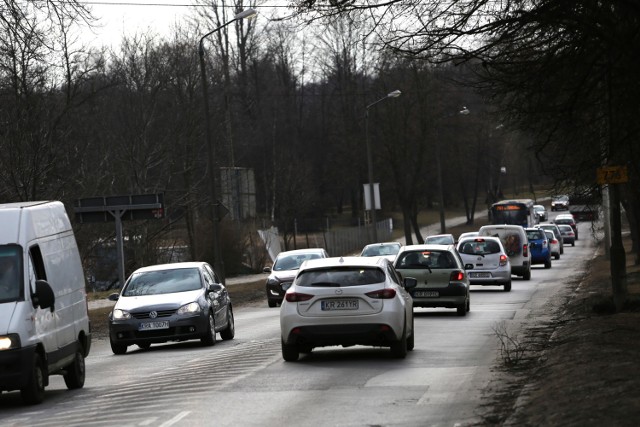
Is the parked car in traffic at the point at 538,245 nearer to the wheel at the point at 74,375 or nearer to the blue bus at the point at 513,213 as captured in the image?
the blue bus at the point at 513,213

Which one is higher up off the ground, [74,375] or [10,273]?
[10,273]

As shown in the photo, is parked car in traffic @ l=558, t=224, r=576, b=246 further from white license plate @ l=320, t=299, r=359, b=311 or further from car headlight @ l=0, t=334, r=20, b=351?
car headlight @ l=0, t=334, r=20, b=351

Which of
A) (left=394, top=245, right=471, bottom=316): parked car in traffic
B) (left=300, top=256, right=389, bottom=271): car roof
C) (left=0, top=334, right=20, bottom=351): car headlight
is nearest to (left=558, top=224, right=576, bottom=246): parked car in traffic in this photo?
(left=394, top=245, right=471, bottom=316): parked car in traffic

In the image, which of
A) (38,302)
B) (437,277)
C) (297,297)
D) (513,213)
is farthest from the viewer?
(513,213)

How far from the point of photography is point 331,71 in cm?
9800

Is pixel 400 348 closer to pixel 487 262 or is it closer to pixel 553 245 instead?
pixel 487 262

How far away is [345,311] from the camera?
59.1ft

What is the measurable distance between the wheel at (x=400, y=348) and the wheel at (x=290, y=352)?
4.36 feet

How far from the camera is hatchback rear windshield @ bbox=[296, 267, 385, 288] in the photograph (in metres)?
18.3

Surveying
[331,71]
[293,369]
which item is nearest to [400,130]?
[331,71]

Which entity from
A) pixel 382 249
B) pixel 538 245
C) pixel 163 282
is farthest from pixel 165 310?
pixel 538 245

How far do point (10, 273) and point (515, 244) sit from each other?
A: 3349 centimetres

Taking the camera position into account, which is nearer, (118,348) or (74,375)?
(74,375)

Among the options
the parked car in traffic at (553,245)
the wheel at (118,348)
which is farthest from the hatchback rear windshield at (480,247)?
the parked car in traffic at (553,245)
